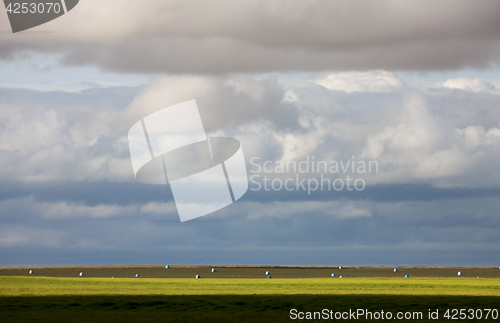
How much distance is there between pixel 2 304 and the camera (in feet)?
143

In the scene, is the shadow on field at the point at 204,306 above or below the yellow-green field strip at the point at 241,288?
below

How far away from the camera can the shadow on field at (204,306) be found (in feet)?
121

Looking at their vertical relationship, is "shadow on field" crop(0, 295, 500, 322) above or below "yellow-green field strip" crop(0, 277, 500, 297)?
below

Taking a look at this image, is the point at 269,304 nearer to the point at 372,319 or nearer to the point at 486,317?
→ the point at 372,319

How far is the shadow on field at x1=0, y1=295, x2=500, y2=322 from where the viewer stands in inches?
1453

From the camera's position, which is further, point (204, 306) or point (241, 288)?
point (241, 288)

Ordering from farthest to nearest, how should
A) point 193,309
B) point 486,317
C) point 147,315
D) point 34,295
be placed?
point 34,295 → point 193,309 → point 147,315 → point 486,317

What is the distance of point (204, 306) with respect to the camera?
43.0m

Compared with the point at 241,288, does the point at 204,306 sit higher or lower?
lower

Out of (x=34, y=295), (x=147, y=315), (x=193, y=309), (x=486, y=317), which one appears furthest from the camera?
(x=34, y=295)

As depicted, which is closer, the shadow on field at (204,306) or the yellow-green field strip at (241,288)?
the shadow on field at (204,306)

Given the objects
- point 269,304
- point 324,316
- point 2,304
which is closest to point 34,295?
point 2,304

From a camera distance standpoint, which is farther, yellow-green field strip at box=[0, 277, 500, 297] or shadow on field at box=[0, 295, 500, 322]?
yellow-green field strip at box=[0, 277, 500, 297]

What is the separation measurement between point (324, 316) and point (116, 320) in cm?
1496
